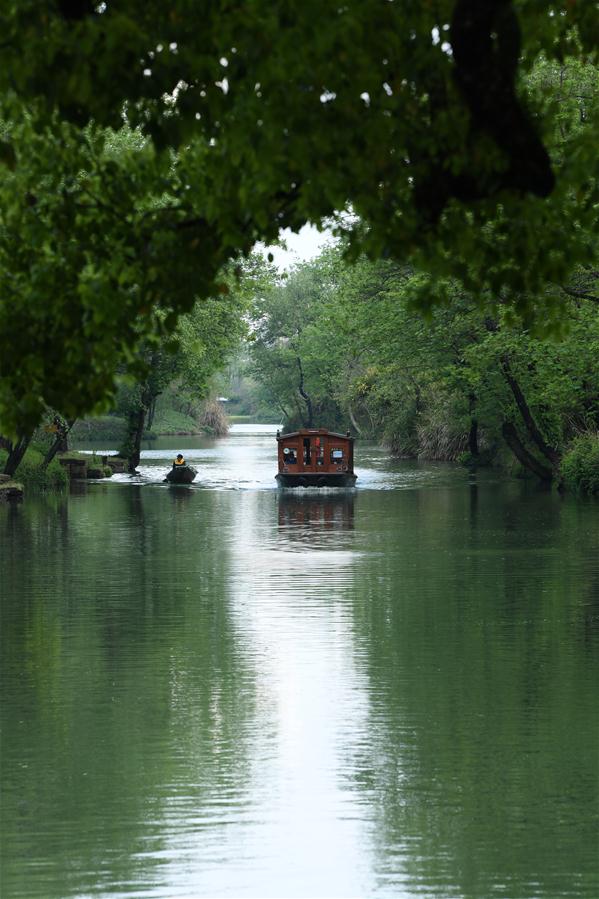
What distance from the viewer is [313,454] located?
2317 inches

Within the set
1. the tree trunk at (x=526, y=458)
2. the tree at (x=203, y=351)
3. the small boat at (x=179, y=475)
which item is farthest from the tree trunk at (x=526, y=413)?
the small boat at (x=179, y=475)

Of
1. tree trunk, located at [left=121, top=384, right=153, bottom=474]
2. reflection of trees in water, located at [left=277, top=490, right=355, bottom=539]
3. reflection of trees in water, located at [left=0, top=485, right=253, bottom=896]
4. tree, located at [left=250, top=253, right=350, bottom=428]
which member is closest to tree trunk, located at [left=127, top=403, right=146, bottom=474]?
tree trunk, located at [left=121, top=384, right=153, bottom=474]

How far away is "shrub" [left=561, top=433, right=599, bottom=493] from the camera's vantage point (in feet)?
159

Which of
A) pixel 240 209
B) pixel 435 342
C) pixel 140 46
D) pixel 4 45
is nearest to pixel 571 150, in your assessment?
pixel 240 209

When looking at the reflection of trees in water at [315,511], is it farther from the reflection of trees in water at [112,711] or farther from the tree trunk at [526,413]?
the reflection of trees in water at [112,711]

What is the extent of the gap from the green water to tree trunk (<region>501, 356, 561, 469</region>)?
17.6 meters

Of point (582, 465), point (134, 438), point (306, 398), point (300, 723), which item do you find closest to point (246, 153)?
point (300, 723)

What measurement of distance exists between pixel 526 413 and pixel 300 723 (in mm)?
36849

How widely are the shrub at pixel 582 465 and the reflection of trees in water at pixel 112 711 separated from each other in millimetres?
22022

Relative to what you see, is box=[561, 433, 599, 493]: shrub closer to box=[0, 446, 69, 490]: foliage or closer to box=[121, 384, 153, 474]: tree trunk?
box=[121, 384, 153, 474]: tree trunk

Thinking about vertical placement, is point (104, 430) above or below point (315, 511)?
above

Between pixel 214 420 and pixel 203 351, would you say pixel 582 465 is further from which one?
pixel 214 420

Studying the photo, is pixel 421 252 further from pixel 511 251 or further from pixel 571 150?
pixel 571 150

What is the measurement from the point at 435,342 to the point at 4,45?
40.9 meters
